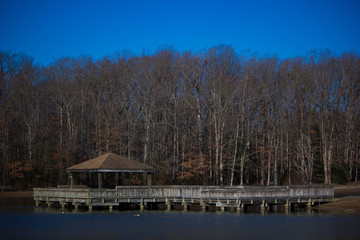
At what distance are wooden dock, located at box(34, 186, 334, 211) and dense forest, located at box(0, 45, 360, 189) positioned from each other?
718 inches

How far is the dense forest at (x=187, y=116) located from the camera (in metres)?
61.2

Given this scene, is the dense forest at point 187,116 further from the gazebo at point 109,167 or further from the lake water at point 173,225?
the lake water at point 173,225

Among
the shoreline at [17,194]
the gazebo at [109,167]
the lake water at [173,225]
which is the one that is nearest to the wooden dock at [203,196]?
the lake water at [173,225]

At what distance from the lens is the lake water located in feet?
91.3

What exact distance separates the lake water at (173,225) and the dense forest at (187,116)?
22.2 metres

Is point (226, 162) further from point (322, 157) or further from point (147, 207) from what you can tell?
point (147, 207)

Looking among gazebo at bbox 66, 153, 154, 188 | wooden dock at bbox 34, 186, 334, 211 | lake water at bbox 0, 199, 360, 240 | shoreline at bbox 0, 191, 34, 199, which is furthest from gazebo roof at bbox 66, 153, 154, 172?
shoreline at bbox 0, 191, 34, 199

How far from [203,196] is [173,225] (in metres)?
8.17

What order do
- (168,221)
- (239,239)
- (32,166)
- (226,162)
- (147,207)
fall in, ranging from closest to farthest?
(239,239) < (168,221) < (147,207) < (32,166) < (226,162)

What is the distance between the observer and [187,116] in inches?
2680

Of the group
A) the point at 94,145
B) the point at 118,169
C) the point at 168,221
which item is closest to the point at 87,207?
the point at 118,169

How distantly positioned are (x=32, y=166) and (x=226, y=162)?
24.5m

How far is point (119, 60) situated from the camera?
230 ft

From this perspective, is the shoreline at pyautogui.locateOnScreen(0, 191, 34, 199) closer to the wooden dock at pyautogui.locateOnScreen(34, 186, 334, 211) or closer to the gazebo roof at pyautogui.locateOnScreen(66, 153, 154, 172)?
the gazebo roof at pyautogui.locateOnScreen(66, 153, 154, 172)
